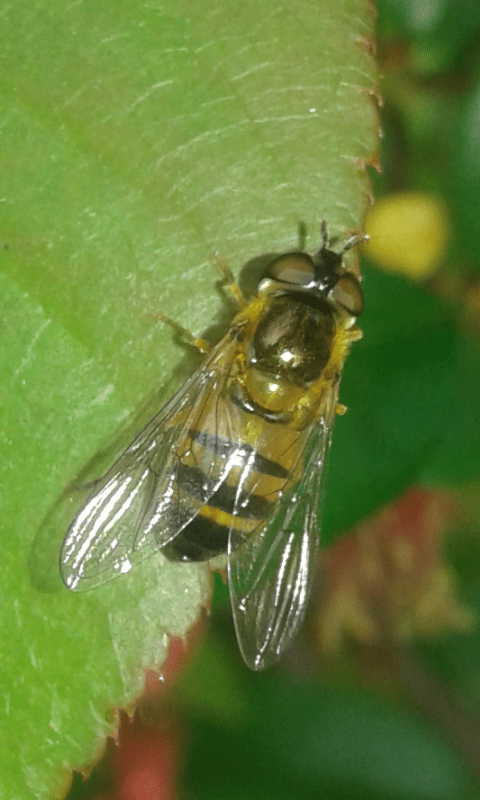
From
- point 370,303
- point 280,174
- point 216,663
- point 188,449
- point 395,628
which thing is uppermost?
point 280,174

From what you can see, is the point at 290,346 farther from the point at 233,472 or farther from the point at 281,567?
the point at 281,567

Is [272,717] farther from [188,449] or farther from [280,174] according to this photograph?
[280,174]

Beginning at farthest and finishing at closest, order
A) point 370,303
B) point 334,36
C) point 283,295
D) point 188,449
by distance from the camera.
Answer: point 370,303 < point 188,449 < point 283,295 < point 334,36

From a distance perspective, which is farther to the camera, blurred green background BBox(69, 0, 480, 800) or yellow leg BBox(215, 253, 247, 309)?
blurred green background BBox(69, 0, 480, 800)

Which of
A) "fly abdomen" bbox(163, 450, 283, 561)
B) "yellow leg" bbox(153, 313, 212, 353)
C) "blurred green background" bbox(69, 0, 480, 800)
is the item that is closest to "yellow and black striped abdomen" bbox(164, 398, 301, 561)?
"fly abdomen" bbox(163, 450, 283, 561)

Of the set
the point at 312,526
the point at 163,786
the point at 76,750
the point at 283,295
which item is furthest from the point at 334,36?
the point at 163,786

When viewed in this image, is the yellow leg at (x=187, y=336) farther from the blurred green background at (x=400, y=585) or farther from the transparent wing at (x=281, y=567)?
the blurred green background at (x=400, y=585)

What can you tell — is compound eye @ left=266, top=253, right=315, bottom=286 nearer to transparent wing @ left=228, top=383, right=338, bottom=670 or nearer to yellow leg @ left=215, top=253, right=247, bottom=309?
yellow leg @ left=215, top=253, right=247, bottom=309

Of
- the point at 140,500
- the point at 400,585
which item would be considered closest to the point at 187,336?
the point at 140,500
